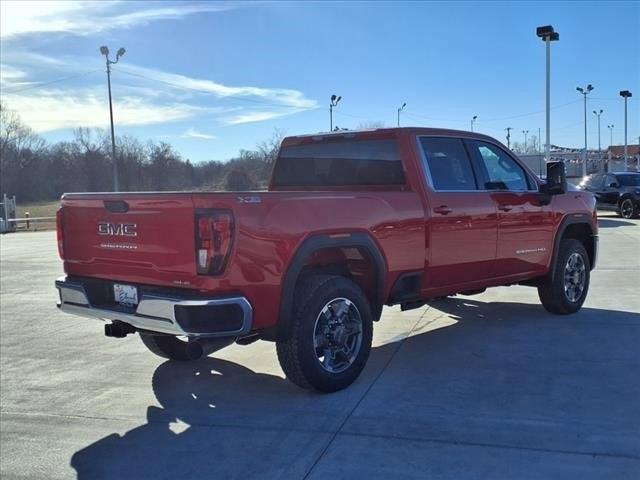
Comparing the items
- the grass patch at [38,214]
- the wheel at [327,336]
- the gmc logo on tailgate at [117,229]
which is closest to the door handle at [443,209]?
the wheel at [327,336]

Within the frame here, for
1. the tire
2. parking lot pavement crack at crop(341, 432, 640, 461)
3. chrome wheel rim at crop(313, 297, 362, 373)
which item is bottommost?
parking lot pavement crack at crop(341, 432, 640, 461)

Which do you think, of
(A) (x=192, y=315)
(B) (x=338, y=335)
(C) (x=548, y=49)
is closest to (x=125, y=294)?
(A) (x=192, y=315)

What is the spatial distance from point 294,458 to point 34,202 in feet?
306

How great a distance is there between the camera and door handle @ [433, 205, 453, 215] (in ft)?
18.1

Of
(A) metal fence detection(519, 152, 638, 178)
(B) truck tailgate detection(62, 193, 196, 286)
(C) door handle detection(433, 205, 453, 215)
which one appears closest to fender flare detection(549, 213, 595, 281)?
(C) door handle detection(433, 205, 453, 215)

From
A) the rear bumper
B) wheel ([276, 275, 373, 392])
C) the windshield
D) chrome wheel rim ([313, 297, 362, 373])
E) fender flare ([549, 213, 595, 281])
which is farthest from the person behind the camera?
the windshield

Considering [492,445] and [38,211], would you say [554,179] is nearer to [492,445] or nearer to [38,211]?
[492,445]

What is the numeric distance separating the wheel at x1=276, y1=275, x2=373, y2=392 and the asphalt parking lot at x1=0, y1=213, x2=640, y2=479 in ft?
0.62

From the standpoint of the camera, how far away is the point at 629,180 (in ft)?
79.0

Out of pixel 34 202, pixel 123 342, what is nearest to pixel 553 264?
pixel 123 342

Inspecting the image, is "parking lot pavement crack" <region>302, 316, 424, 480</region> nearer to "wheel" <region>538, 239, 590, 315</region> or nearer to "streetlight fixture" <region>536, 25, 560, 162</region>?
"wheel" <region>538, 239, 590, 315</region>

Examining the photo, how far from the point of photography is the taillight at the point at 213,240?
4.02 meters

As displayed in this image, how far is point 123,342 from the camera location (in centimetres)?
676

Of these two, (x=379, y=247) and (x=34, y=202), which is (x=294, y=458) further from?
(x=34, y=202)
